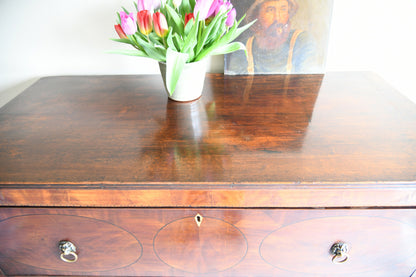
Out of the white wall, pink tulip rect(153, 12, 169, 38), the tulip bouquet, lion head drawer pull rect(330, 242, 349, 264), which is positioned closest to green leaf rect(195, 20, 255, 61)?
the tulip bouquet

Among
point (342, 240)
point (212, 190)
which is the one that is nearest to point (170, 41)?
point (212, 190)

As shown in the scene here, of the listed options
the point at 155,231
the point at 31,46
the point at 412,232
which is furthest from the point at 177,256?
the point at 31,46

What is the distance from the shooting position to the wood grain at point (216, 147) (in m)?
0.52

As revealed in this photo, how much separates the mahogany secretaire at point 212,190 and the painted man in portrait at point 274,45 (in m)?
0.21

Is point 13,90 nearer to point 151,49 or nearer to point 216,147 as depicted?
point 151,49

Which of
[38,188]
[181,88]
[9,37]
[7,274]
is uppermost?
[9,37]

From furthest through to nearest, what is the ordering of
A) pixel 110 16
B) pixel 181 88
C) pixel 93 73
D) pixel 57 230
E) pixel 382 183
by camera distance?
pixel 93 73
pixel 110 16
pixel 181 88
pixel 57 230
pixel 382 183

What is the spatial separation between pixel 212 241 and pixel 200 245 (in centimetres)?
3

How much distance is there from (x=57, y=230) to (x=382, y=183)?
0.67 m

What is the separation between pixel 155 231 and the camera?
60cm

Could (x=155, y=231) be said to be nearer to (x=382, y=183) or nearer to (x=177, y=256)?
(x=177, y=256)

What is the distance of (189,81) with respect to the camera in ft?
2.48

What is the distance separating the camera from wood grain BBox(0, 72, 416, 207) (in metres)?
0.52

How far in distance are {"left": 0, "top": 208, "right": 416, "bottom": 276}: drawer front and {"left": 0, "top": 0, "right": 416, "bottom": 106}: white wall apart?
23.3 inches
